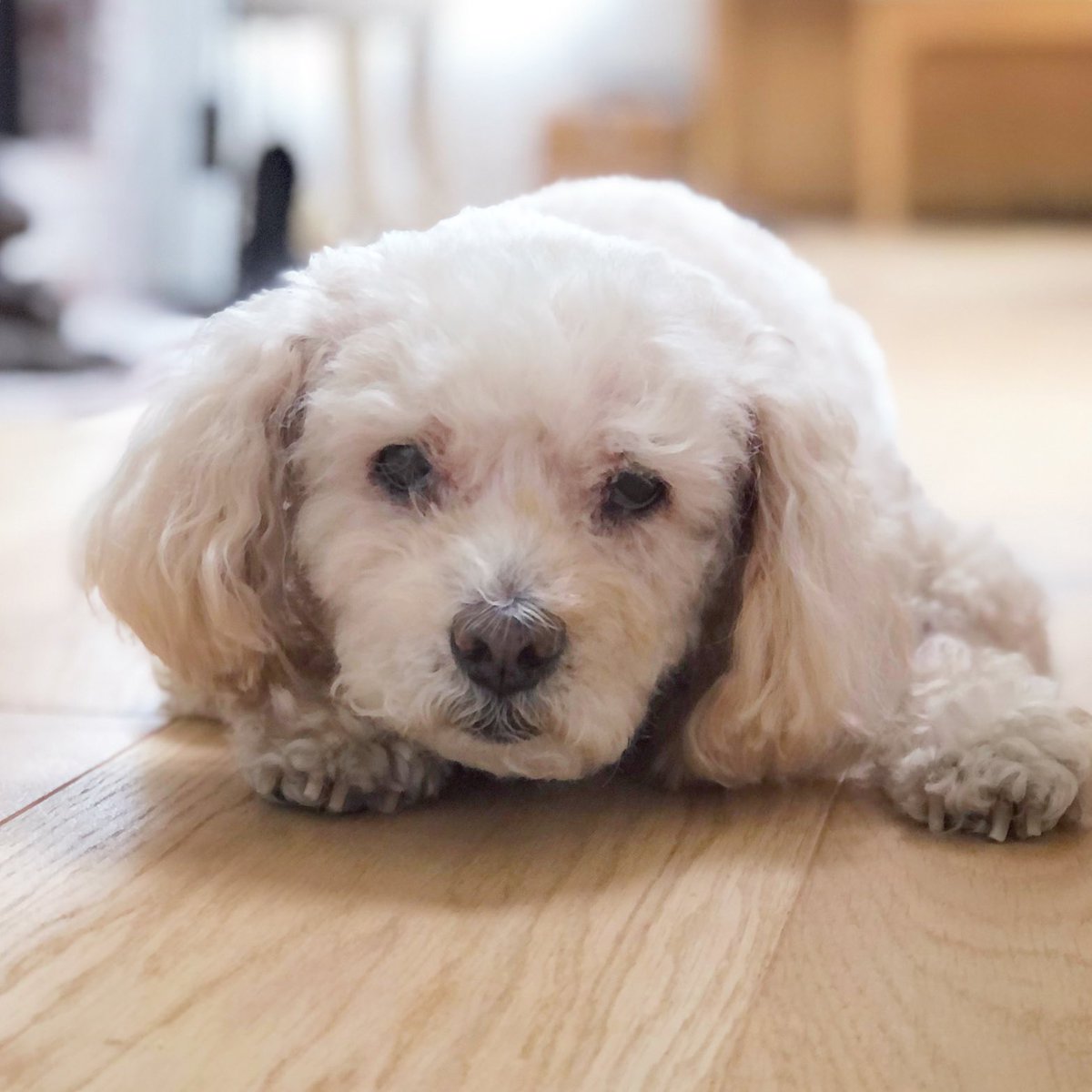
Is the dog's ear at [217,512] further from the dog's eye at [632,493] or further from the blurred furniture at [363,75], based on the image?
the blurred furniture at [363,75]

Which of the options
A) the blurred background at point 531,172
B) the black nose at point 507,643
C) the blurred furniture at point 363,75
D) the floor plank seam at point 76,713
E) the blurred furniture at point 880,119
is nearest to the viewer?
the black nose at point 507,643

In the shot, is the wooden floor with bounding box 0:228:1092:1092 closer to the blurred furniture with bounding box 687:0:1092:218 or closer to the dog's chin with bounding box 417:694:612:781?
the dog's chin with bounding box 417:694:612:781

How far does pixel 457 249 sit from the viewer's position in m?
1.54

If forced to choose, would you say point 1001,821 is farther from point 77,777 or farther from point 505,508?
point 77,777

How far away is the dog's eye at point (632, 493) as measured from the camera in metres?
1.49

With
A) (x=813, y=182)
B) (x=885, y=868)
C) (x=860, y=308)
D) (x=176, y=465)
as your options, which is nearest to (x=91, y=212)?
(x=860, y=308)

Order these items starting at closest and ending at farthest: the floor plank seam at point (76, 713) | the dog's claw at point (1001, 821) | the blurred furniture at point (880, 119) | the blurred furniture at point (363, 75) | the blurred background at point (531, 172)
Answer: the dog's claw at point (1001, 821), the floor plank seam at point (76, 713), the blurred background at point (531, 172), the blurred furniture at point (363, 75), the blurred furniture at point (880, 119)

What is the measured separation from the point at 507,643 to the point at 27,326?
354 cm

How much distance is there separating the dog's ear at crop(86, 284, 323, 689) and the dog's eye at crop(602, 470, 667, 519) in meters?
0.33

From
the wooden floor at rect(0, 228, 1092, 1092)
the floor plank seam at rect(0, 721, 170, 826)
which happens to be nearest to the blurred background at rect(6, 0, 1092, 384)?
the floor plank seam at rect(0, 721, 170, 826)

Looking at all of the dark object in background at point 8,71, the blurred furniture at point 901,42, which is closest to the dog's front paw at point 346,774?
the dark object in background at point 8,71

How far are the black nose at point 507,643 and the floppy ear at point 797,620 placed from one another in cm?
25

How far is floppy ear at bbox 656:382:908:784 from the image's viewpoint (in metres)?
1.53

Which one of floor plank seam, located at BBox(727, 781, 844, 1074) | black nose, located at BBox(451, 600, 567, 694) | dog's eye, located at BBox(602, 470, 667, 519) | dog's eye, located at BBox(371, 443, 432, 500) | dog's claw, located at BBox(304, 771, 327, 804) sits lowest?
floor plank seam, located at BBox(727, 781, 844, 1074)
